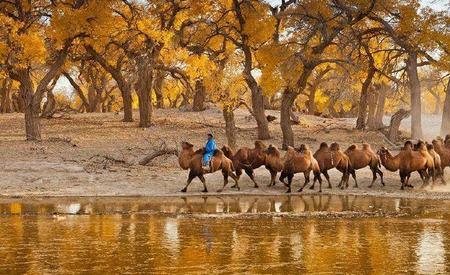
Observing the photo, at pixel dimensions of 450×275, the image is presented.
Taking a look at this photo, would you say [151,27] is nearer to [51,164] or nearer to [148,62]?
[148,62]

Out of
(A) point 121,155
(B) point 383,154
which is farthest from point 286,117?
(B) point 383,154

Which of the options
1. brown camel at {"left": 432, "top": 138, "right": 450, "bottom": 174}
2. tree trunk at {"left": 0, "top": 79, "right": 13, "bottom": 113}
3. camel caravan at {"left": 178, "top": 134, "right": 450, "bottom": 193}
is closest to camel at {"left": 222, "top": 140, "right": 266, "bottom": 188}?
camel caravan at {"left": 178, "top": 134, "right": 450, "bottom": 193}

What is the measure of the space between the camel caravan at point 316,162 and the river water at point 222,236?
2.59 meters

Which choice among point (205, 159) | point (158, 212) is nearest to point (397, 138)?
point (205, 159)

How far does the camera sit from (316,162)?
24.0 meters

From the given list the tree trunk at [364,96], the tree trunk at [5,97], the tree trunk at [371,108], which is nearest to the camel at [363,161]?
the tree trunk at [364,96]

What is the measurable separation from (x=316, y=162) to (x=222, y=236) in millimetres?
10080

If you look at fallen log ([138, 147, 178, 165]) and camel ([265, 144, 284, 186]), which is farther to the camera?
fallen log ([138, 147, 178, 165])

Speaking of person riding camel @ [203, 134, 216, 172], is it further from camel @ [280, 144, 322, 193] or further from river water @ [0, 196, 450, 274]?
camel @ [280, 144, 322, 193]

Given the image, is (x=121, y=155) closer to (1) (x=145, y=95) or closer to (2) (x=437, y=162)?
(1) (x=145, y=95)

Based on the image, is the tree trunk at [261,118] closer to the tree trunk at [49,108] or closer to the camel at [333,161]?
the camel at [333,161]

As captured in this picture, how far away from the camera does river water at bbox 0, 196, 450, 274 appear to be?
11.4 metres

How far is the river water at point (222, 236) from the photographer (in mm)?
11422

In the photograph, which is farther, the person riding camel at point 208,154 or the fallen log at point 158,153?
the fallen log at point 158,153
